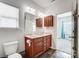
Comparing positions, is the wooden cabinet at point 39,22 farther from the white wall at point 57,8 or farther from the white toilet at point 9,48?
the white toilet at point 9,48

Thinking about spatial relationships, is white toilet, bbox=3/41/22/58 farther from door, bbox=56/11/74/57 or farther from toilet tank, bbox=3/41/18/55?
door, bbox=56/11/74/57

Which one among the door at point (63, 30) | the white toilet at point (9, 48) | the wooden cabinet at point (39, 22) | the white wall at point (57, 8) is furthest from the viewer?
the wooden cabinet at point (39, 22)

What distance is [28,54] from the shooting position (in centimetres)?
155

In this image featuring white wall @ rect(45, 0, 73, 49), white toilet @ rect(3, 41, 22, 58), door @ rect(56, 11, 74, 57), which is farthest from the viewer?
door @ rect(56, 11, 74, 57)

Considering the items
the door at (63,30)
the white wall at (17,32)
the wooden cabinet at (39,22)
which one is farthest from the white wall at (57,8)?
the white wall at (17,32)

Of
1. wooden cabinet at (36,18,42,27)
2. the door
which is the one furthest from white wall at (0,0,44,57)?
the door

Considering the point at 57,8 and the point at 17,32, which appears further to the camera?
the point at 57,8

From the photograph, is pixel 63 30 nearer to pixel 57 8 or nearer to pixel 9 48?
pixel 57 8

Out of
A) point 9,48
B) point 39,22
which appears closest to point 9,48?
point 9,48

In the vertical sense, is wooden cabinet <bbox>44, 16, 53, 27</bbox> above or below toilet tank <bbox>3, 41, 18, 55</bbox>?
above

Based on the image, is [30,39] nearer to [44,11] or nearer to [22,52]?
[22,52]

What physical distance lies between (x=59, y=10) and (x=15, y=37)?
1447mm

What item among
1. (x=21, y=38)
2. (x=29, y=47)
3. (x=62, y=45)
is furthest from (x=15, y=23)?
(x=62, y=45)

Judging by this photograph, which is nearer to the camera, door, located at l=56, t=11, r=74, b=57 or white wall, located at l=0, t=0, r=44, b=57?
white wall, located at l=0, t=0, r=44, b=57
